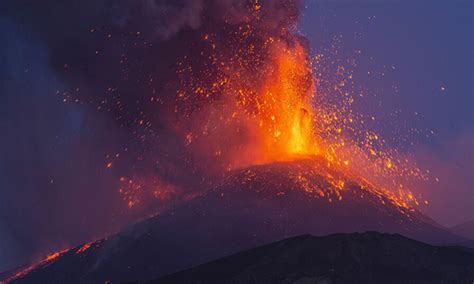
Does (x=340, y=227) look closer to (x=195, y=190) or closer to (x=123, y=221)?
(x=195, y=190)

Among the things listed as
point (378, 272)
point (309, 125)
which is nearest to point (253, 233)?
point (378, 272)

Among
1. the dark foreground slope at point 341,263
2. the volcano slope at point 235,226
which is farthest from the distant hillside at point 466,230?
the dark foreground slope at point 341,263

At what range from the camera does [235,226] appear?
103ft

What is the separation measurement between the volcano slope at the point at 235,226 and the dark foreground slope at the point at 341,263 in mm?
4852

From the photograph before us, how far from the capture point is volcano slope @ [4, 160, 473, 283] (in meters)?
29.7

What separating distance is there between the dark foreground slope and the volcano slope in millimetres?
4852

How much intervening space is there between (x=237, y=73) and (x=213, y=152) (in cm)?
687

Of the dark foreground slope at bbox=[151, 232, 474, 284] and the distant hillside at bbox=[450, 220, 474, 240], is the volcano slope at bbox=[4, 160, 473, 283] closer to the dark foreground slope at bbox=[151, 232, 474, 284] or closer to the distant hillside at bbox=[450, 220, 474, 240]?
the dark foreground slope at bbox=[151, 232, 474, 284]

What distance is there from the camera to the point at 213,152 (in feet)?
151

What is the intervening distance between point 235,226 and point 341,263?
9.30 m

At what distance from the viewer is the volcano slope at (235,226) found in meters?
29.7

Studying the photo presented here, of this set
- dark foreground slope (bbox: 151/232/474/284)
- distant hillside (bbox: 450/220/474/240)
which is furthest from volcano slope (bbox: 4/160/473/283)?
distant hillside (bbox: 450/220/474/240)

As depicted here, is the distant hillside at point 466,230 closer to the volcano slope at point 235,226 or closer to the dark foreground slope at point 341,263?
the volcano slope at point 235,226

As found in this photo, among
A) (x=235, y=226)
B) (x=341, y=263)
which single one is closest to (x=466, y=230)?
(x=235, y=226)
